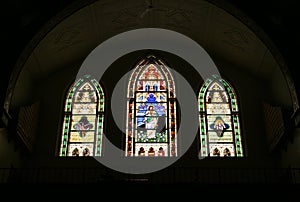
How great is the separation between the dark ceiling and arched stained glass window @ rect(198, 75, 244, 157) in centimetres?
363

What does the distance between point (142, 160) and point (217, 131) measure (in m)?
2.77

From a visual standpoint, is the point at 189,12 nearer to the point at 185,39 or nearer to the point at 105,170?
the point at 185,39

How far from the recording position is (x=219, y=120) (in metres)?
15.5

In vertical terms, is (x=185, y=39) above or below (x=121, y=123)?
above

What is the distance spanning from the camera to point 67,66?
1628 cm

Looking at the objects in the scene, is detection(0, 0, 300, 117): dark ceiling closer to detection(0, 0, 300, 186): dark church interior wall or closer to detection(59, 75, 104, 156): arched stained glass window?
detection(0, 0, 300, 186): dark church interior wall

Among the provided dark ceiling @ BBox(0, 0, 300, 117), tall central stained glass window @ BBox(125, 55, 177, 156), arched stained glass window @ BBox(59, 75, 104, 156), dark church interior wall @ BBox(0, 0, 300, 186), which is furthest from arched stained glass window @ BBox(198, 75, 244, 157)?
dark ceiling @ BBox(0, 0, 300, 117)
